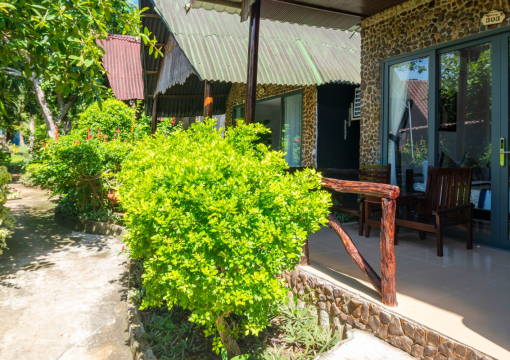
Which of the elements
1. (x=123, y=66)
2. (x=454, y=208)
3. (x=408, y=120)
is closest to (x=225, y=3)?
(x=408, y=120)

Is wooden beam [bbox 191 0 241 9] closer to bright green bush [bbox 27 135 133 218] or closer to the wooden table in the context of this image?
bright green bush [bbox 27 135 133 218]

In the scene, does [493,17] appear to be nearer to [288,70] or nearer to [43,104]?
[288,70]

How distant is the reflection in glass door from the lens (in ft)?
15.3

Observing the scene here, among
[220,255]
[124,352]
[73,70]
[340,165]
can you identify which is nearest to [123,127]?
[340,165]

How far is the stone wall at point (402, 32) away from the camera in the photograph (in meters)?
4.78

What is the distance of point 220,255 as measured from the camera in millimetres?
2383

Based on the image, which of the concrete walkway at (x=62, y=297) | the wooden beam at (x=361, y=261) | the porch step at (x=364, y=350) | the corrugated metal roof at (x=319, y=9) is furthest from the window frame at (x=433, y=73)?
the concrete walkway at (x=62, y=297)

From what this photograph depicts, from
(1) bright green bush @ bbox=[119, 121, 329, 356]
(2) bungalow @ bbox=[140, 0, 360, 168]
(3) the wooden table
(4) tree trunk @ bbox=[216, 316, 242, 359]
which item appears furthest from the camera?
(2) bungalow @ bbox=[140, 0, 360, 168]

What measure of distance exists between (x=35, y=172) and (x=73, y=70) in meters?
4.69

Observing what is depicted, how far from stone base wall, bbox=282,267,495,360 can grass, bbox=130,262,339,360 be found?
136 millimetres

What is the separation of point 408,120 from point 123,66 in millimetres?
13673

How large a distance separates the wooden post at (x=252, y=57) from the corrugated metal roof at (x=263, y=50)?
180 cm

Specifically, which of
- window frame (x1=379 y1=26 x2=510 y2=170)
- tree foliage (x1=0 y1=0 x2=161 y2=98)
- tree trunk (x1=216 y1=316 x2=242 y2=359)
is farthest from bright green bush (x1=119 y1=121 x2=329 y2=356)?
window frame (x1=379 y1=26 x2=510 y2=170)

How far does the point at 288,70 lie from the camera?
7.70m
